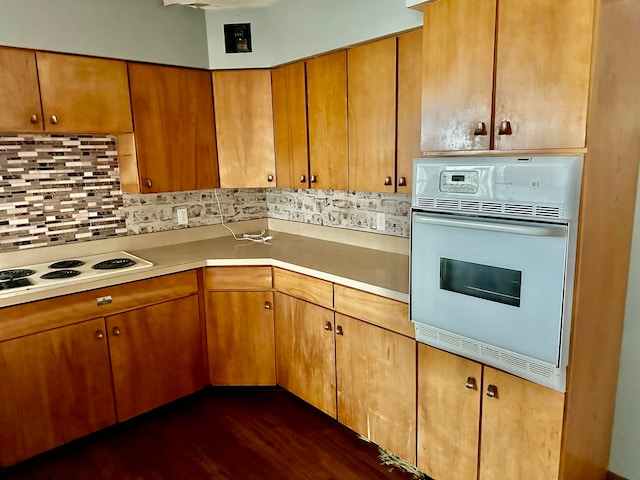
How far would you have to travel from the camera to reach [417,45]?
202 centimetres

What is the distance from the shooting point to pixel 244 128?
2914mm

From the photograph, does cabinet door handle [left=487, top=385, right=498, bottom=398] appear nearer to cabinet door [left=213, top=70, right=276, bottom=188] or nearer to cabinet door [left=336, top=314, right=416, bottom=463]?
cabinet door [left=336, top=314, right=416, bottom=463]

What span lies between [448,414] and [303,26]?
6.89 ft

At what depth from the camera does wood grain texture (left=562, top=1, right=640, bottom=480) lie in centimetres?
137

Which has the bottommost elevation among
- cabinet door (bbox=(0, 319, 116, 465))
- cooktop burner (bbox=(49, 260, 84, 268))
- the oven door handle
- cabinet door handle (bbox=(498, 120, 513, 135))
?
cabinet door (bbox=(0, 319, 116, 465))

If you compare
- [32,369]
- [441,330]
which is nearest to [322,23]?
[441,330]

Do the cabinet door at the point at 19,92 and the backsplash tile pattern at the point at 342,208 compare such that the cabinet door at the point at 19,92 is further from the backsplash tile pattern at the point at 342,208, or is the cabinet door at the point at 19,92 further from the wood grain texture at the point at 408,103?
the wood grain texture at the point at 408,103

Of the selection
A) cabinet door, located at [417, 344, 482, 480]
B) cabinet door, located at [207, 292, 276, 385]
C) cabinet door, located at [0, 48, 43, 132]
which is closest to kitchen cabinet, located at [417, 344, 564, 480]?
cabinet door, located at [417, 344, 482, 480]

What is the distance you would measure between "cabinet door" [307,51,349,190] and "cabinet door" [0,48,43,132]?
139cm

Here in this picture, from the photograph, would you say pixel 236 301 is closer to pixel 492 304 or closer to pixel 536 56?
pixel 492 304

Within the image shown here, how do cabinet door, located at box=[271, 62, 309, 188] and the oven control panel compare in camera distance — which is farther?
cabinet door, located at box=[271, 62, 309, 188]

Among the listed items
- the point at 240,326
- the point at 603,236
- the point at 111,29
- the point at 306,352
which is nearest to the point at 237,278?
the point at 240,326

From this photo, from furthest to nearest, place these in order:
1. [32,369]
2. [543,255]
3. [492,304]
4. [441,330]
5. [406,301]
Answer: [32,369]
[406,301]
[441,330]
[492,304]
[543,255]

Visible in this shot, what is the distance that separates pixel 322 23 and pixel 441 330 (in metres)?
1.69
